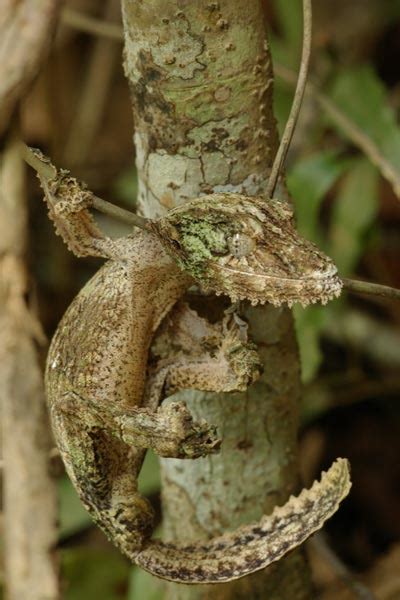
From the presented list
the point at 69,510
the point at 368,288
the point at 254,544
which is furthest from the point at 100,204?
the point at 69,510

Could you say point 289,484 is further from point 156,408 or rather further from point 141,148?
point 141,148

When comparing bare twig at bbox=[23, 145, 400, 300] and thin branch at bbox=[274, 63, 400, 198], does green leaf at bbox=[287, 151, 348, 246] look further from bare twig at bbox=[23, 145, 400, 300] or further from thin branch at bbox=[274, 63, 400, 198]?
bare twig at bbox=[23, 145, 400, 300]

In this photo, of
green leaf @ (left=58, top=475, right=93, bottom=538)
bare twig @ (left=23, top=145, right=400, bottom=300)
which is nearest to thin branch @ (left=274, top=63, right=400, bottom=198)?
bare twig @ (left=23, top=145, right=400, bottom=300)

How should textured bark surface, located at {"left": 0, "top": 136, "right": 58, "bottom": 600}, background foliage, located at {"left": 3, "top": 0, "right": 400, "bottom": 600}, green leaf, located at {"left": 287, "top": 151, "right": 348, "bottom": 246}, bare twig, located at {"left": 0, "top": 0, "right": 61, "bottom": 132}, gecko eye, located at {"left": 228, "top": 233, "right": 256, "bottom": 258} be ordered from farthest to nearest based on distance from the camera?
background foliage, located at {"left": 3, "top": 0, "right": 400, "bottom": 600}
green leaf, located at {"left": 287, "top": 151, "right": 348, "bottom": 246}
gecko eye, located at {"left": 228, "top": 233, "right": 256, "bottom": 258}
textured bark surface, located at {"left": 0, "top": 136, "right": 58, "bottom": 600}
bare twig, located at {"left": 0, "top": 0, "right": 61, "bottom": 132}

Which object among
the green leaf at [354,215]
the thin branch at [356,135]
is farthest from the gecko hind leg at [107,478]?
the green leaf at [354,215]

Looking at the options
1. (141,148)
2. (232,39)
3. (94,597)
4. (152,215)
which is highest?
(232,39)

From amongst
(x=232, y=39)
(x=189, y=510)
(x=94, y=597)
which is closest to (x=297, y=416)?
(x=189, y=510)
